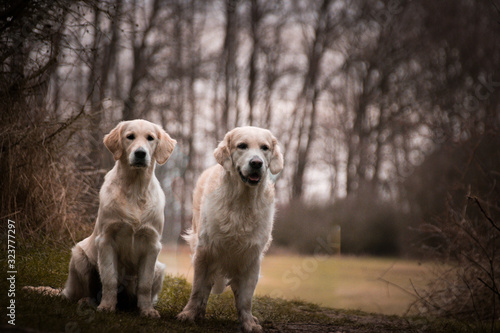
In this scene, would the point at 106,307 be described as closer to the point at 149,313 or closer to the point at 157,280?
the point at 149,313

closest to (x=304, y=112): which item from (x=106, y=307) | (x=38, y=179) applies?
(x=38, y=179)

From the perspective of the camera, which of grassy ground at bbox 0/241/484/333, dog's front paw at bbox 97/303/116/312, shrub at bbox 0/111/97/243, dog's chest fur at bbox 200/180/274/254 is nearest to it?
grassy ground at bbox 0/241/484/333

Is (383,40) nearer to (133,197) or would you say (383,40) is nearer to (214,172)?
(214,172)

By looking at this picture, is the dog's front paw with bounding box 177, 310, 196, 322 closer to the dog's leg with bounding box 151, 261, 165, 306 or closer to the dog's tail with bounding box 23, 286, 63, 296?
the dog's leg with bounding box 151, 261, 165, 306

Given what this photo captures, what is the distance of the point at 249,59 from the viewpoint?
11.4 m

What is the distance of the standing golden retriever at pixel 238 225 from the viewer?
3727mm

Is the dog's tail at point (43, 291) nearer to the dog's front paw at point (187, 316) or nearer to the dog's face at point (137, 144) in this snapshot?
the dog's front paw at point (187, 316)

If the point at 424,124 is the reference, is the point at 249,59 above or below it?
above

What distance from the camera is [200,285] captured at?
3865mm

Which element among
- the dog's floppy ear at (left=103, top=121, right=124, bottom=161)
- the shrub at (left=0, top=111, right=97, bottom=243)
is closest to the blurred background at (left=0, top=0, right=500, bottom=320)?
the shrub at (left=0, top=111, right=97, bottom=243)

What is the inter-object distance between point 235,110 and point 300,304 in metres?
6.45

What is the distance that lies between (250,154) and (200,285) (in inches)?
54.1

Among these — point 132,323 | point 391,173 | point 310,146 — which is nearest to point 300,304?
point 132,323

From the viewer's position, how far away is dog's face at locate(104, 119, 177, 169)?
3.54 m
